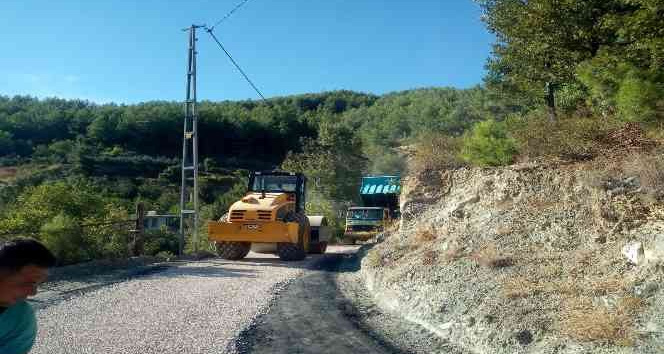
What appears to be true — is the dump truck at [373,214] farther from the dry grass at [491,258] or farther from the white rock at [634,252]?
the white rock at [634,252]

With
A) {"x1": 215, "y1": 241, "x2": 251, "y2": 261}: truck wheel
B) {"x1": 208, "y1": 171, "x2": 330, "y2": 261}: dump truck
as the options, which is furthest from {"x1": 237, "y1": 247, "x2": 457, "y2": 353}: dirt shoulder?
{"x1": 215, "y1": 241, "x2": 251, "y2": 261}: truck wheel

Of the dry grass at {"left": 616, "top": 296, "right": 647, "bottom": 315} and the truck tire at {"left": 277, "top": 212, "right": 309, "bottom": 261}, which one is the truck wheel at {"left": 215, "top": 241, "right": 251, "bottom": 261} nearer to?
Result: the truck tire at {"left": 277, "top": 212, "right": 309, "bottom": 261}

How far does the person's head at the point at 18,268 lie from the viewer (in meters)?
2.38

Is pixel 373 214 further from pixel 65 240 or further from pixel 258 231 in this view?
pixel 65 240

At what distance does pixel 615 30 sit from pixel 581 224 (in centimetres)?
506

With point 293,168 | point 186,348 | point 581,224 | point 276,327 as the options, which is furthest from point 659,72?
point 293,168

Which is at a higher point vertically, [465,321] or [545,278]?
[545,278]

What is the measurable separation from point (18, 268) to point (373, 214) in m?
23.5

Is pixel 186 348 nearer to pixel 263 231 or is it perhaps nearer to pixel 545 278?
pixel 545 278

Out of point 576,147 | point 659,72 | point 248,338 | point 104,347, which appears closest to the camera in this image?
point 104,347

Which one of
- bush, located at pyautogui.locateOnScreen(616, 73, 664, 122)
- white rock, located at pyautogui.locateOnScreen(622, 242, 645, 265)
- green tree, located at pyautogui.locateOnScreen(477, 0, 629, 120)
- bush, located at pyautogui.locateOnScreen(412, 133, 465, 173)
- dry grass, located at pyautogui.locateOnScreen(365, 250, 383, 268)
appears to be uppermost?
green tree, located at pyautogui.locateOnScreen(477, 0, 629, 120)

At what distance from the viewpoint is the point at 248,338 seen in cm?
664

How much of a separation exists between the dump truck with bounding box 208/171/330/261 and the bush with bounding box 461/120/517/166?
5.05 meters

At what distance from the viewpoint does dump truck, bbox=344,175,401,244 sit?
25141 millimetres
